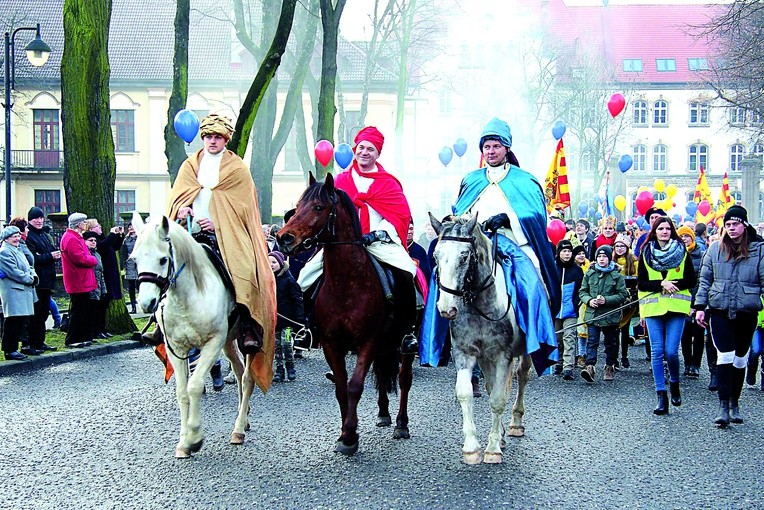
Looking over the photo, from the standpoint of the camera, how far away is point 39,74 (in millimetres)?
52469

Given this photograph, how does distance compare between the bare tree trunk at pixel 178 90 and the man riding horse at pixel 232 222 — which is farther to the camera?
the bare tree trunk at pixel 178 90

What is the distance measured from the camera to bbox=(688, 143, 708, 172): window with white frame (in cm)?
7831

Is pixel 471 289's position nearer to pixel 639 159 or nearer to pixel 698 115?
pixel 639 159

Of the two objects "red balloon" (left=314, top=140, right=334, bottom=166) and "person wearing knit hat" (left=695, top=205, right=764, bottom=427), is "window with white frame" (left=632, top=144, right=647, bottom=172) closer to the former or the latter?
"red balloon" (left=314, top=140, right=334, bottom=166)

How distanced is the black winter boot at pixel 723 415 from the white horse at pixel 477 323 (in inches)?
107

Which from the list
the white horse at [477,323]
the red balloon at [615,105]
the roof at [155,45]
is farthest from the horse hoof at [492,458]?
the roof at [155,45]

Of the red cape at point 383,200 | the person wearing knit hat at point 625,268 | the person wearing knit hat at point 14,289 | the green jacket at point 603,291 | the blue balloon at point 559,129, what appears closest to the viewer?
the red cape at point 383,200

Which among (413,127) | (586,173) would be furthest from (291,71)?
(586,173)

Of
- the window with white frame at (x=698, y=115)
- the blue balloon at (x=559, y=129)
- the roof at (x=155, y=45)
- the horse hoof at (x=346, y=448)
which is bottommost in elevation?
the horse hoof at (x=346, y=448)

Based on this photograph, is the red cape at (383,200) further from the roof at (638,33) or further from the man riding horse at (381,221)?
the roof at (638,33)

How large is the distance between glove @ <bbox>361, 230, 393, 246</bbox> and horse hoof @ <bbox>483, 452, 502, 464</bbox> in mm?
2013

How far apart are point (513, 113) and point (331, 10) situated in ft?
149

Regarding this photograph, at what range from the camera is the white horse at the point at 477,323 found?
7637 millimetres

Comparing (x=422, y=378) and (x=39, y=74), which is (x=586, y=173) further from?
(x=422, y=378)
